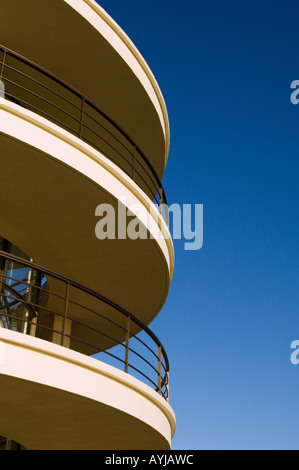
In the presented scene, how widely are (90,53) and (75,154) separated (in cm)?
377

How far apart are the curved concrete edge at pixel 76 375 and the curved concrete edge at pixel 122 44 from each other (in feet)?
23.3

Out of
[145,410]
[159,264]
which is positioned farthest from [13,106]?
[145,410]

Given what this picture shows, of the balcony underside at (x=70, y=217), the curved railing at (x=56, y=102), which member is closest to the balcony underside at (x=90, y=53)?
the curved railing at (x=56, y=102)

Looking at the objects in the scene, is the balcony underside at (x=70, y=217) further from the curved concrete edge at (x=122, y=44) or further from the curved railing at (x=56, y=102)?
the curved concrete edge at (x=122, y=44)

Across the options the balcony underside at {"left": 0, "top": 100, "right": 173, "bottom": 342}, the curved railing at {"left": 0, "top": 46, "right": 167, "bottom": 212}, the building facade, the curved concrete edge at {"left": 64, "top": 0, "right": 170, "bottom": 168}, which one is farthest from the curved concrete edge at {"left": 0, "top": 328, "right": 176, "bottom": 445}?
the curved concrete edge at {"left": 64, "top": 0, "right": 170, "bottom": 168}

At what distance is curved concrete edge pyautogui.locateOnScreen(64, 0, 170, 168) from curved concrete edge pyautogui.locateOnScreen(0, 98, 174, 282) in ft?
11.2

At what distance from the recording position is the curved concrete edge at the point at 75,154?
8812mm

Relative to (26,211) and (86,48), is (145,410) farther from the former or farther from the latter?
(86,48)

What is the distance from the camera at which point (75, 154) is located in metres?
9.52

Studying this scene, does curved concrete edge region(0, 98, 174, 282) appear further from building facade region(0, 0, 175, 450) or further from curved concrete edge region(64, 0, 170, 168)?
curved concrete edge region(64, 0, 170, 168)

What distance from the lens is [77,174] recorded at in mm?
9453

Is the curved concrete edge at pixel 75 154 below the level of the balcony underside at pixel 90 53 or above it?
below

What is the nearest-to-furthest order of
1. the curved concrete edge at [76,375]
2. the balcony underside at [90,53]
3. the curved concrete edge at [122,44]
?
the curved concrete edge at [76,375] → the balcony underside at [90,53] → the curved concrete edge at [122,44]

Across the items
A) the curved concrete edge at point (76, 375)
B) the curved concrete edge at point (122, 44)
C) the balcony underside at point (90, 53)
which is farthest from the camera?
the curved concrete edge at point (122, 44)
